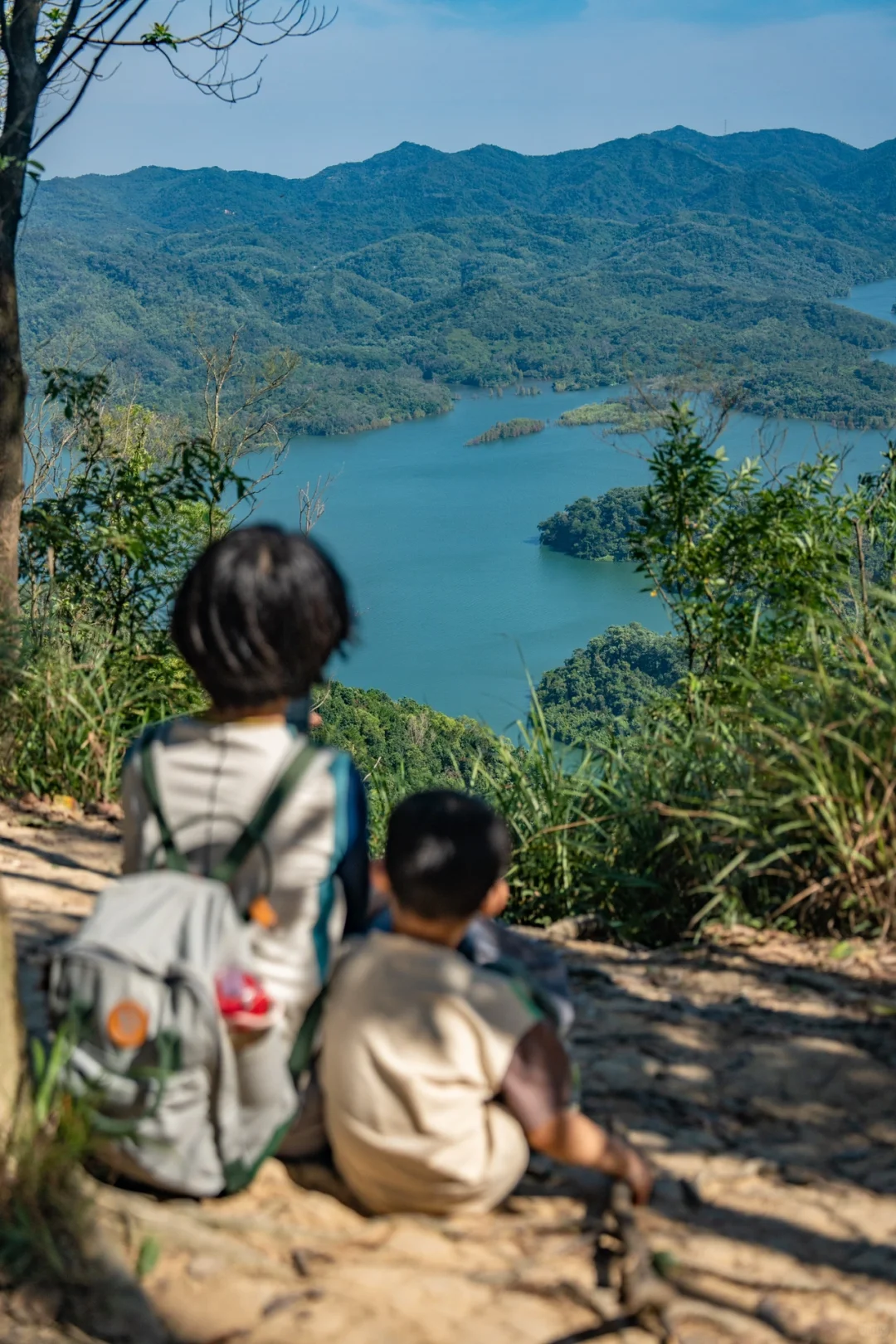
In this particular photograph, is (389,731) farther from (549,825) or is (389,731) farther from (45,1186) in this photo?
(45,1186)

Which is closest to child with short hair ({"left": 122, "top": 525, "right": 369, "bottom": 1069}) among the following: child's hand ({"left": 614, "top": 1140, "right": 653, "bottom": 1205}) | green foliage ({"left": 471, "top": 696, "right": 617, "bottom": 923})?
child's hand ({"left": 614, "top": 1140, "right": 653, "bottom": 1205})

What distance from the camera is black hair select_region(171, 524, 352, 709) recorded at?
4.93 feet

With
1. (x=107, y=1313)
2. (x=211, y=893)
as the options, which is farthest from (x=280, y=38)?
(x=107, y=1313)

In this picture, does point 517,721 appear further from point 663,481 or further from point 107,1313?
point 107,1313

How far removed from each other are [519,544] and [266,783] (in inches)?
2355

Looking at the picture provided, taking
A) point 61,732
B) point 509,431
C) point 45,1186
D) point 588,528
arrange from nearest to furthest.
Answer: point 45,1186 < point 61,732 < point 588,528 < point 509,431

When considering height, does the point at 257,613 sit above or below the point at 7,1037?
above

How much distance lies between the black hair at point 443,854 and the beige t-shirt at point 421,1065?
7 cm

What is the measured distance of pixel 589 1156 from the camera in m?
1.56

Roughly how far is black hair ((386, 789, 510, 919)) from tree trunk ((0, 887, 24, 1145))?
50cm

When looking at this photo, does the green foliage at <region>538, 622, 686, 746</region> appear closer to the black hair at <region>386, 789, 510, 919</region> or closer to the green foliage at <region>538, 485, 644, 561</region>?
the green foliage at <region>538, 485, 644, 561</region>

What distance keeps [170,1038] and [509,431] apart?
8265 centimetres

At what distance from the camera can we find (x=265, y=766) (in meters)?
1.54

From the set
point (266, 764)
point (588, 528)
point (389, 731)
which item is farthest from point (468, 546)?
point (266, 764)
